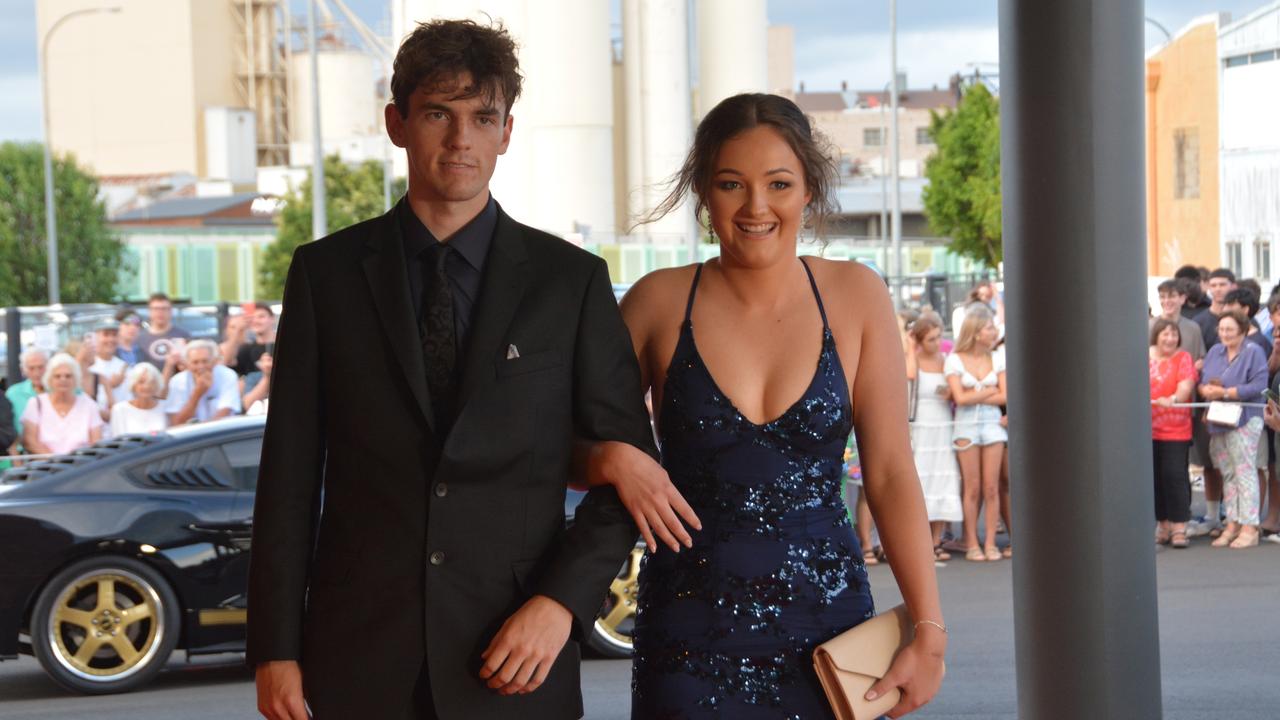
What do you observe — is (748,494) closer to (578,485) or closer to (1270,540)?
(578,485)

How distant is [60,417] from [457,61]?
A: 455 inches

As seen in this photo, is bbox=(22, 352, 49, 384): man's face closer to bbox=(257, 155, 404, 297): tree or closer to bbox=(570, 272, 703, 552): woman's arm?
bbox=(570, 272, 703, 552): woman's arm

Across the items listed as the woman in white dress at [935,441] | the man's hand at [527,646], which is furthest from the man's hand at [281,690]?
the woman in white dress at [935,441]

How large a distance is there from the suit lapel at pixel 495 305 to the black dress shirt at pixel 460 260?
2 centimetres

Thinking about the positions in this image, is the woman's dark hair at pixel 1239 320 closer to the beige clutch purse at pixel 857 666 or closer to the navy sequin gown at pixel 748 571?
the navy sequin gown at pixel 748 571

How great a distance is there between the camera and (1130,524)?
3895 millimetres

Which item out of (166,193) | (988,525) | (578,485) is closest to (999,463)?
(988,525)

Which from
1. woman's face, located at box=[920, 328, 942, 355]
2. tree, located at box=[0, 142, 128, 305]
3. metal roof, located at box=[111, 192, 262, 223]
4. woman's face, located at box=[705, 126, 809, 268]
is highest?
metal roof, located at box=[111, 192, 262, 223]

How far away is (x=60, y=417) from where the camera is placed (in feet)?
45.4

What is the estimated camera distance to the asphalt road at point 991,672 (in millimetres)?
8609

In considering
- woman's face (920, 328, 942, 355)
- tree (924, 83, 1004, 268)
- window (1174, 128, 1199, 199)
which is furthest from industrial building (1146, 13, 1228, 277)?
woman's face (920, 328, 942, 355)

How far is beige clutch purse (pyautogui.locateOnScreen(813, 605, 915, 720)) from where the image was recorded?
3.33 m

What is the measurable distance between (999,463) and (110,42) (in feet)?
338

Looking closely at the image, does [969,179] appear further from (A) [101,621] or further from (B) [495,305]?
(B) [495,305]
